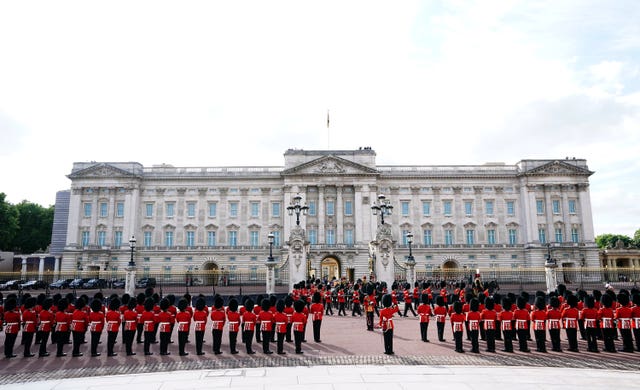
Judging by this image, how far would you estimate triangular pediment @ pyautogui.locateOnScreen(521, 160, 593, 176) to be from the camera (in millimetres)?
56719

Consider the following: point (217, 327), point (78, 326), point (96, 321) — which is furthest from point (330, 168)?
point (78, 326)

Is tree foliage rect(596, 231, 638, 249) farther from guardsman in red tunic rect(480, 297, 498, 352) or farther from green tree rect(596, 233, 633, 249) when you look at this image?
guardsman in red tunic rect(480, 297, 498, 352)

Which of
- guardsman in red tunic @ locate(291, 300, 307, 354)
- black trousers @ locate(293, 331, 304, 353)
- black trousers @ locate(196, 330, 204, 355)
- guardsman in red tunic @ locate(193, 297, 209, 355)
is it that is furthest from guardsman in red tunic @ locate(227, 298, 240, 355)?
black trousers @ locate(293, 331, 304, 353)

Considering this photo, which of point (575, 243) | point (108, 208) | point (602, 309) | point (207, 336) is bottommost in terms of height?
point (207, 336)

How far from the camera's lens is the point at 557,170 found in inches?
2247

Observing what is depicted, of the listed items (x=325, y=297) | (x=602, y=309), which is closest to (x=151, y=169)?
(x=325, y=297)

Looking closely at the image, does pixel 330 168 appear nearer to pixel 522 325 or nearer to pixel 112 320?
pixel 522 325

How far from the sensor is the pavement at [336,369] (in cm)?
971

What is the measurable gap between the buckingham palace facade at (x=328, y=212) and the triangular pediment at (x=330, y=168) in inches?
5.2

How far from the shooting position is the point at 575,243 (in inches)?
2183

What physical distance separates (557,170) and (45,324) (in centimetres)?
5960

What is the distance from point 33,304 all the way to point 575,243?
59.1 meters

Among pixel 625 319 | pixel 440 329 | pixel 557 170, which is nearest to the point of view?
pixel 625 319

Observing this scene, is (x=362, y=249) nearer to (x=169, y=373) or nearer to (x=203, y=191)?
(x=203, y=191)
